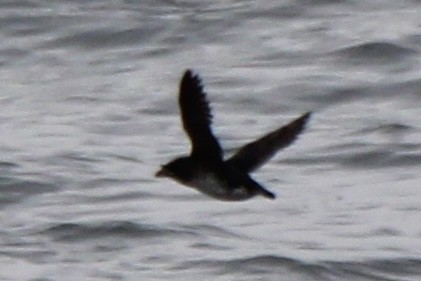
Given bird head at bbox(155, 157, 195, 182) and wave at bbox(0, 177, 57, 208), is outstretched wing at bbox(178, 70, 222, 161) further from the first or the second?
wave at bbox(0, 177, 57, 208)

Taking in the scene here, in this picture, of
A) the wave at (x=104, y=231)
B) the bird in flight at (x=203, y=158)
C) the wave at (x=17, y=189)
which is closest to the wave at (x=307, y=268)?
the wave at (x=104, y=231)

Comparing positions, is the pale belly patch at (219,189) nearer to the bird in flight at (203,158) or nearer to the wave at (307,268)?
the bird in flight at (203,158)

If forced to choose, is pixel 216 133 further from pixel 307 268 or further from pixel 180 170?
pixel 180 170

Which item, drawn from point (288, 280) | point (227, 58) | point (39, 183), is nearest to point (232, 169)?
point (288, 280)

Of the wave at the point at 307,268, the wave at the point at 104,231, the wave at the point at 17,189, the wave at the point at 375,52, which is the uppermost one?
the wave at the point at 375,52

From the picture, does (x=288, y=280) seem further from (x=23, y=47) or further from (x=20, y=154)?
(x=23, y=47)

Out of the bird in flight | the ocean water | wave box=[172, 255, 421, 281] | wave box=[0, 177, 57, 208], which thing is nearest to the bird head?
the bird in flight
